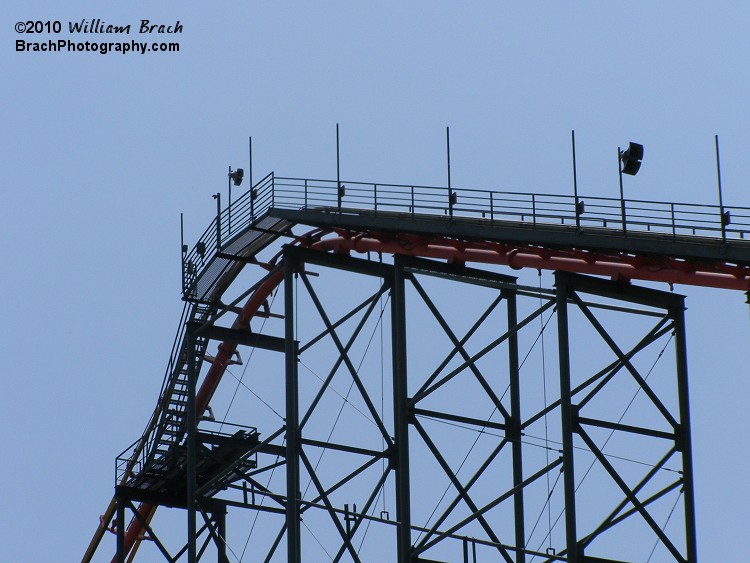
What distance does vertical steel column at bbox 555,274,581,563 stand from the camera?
45675mm

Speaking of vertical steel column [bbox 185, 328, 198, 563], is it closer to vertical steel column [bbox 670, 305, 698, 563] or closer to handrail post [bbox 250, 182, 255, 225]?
handrail post [bbox 250, 182, 255, 225]

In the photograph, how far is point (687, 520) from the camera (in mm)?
45969

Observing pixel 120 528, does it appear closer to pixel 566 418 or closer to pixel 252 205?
pixel 252 205

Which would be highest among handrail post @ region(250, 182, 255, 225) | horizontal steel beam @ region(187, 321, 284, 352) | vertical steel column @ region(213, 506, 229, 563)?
handrail post @ region(250, 182, 255, 225)

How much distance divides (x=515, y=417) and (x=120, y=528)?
44.6 feet

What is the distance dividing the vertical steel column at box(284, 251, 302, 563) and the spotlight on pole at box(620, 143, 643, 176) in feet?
31.4

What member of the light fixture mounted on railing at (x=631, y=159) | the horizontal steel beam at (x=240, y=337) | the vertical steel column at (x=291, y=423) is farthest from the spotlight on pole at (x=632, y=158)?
the horizontal steel beam at (x=240, y=337)

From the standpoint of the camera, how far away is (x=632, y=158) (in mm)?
47625

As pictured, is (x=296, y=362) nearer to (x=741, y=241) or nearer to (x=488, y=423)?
(x=488, y=423)

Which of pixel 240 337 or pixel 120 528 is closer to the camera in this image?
pixel 240 337

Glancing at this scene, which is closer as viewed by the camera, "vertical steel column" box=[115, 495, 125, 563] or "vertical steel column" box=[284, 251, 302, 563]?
"vertical steel column" box=[284, 251, 302, 563]

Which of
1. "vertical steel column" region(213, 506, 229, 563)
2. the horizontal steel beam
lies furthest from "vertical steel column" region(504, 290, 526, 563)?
"vertical steel column" region(213, 506, 229, 563)

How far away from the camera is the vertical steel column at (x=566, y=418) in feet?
150

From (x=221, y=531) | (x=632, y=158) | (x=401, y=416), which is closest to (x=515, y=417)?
(x=401, y=416)
